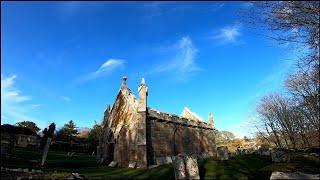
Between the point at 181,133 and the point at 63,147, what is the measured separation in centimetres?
1876

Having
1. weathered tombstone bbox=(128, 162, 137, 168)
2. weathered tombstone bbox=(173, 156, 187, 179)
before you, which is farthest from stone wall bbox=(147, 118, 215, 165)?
weathered tombstone bbox=(173, 156, 187, 179)

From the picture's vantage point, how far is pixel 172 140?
27.1m

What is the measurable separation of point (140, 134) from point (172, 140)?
4.66m

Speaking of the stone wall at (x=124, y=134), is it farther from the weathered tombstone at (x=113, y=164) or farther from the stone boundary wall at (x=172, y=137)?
the stone boundary wall at (x=172, y=137)

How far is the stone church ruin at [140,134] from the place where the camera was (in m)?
23.6

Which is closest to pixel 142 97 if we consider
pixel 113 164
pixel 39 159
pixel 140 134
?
pixel 140 134

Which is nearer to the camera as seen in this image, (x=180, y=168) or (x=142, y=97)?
(x=180, y=168)

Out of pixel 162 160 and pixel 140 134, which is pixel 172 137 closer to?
pixel 162 160

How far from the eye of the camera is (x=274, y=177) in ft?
24.7

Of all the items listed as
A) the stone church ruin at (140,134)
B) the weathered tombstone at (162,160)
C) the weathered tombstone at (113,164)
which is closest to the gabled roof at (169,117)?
the stone church ruin at (140,134)

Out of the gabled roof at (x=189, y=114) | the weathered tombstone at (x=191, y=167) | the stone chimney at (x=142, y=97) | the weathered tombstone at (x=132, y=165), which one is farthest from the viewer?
the gabled roof at (x=189, y=114)

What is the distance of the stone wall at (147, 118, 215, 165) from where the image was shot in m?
24.2

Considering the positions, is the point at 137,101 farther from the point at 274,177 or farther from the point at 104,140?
the point at 274,177

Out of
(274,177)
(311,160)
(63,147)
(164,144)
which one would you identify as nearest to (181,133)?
(164,144)
